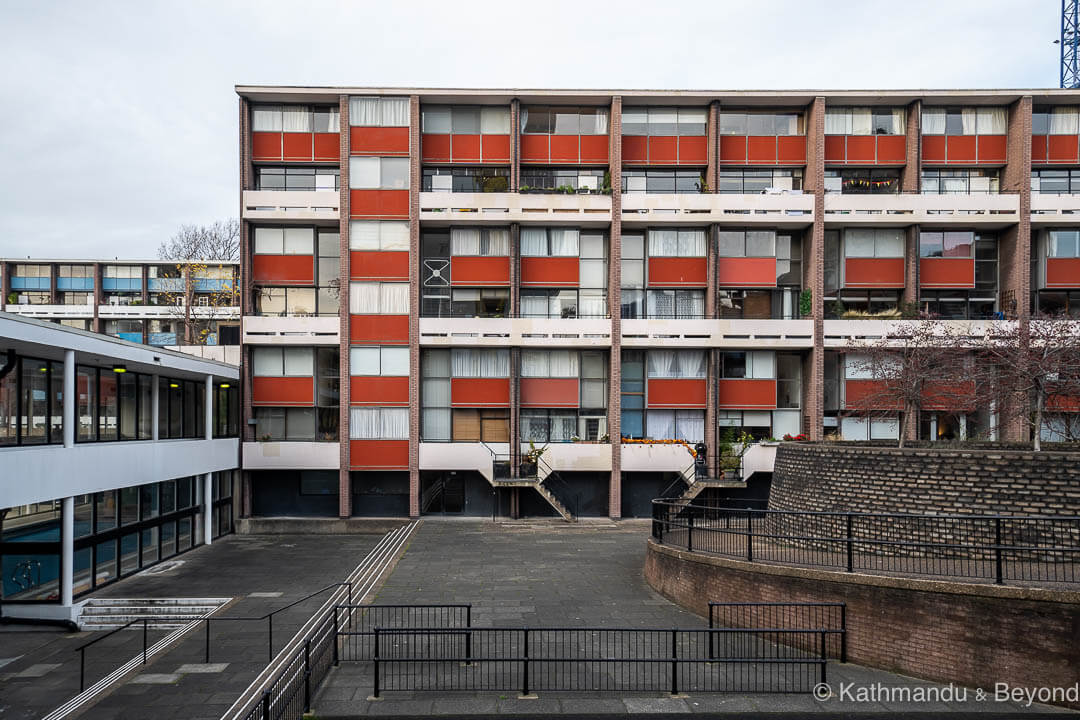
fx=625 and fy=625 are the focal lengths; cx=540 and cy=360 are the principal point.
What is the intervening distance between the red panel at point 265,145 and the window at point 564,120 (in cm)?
1141

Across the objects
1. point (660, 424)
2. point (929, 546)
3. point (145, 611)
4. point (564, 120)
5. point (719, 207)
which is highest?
point (564, 120)

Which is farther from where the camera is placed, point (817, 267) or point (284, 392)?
point (284, 392)

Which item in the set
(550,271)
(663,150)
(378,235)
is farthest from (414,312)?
(663,150)

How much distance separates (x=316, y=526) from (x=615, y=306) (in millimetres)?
16489

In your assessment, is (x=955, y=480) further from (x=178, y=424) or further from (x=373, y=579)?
(x=178, y=424)

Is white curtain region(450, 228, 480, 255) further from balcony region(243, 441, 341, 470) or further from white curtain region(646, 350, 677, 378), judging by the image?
balcony region(243, 441, 341, 470)

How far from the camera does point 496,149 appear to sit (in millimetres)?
29000

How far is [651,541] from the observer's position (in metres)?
17.6

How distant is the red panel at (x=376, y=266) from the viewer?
27969mm

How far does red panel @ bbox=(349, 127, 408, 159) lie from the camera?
91.9 feet

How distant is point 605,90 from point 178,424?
22.7 meters

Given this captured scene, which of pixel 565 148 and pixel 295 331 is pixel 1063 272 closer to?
pixel 565 148

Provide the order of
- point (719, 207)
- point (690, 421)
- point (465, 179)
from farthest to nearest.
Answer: point (465, 179) → point (690, 421) → point (719, 207)

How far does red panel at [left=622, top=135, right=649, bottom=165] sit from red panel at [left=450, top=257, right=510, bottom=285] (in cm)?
751
